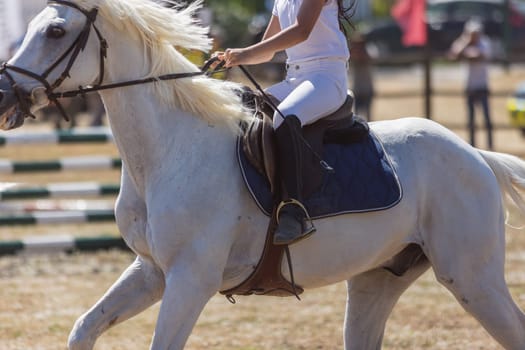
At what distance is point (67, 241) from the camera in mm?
9516

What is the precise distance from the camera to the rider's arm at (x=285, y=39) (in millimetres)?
4824

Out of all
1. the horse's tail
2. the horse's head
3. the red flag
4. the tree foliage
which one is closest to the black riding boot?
the horse's head

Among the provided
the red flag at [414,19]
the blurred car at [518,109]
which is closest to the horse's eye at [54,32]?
the red flag at [414,19]

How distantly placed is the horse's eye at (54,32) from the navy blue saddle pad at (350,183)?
97 centimetres

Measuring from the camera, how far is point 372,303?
560 cm

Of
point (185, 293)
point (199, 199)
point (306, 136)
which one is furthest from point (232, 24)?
point (185, 293)

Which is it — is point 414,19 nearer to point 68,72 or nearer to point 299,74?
point 299,74

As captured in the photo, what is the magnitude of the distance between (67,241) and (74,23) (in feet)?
16.5

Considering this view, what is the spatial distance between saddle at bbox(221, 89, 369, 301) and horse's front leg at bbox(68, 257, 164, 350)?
0.34m

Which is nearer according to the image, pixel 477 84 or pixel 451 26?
pixel 477 84

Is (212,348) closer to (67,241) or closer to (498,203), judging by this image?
(498,203)

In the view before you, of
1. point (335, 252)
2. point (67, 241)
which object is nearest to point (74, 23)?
point (335, 252)

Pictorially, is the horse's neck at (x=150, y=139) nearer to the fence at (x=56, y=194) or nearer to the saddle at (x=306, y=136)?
the saddle at (x=306, y=136)

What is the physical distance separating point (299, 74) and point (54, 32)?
1192mm
